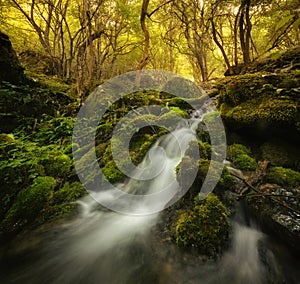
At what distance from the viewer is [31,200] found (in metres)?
3.09

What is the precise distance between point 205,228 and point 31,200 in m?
2.55

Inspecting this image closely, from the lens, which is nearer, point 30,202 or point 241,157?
point 30,202

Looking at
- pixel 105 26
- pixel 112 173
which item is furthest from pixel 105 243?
pixel 105 26

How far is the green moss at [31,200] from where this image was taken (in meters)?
2.92

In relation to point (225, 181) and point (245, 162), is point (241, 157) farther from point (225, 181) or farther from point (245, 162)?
point (225, 181)

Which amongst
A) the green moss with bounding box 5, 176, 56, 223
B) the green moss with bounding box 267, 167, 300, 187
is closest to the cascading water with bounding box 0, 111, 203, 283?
the green moss with bounding box 5, 176, 56, 223

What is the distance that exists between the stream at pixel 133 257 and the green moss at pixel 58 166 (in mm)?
1136

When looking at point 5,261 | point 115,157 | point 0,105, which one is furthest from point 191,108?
point 5,261

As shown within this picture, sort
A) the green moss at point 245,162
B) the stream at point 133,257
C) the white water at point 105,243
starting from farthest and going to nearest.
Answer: the green moss at point 245,162, the white water at point 105,243, the stream at point 133,257

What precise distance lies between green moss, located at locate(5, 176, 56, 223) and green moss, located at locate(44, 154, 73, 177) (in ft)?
1.31

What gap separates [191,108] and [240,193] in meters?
4.19

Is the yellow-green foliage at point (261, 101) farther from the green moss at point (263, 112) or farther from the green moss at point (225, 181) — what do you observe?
the green moss at point (225, 181)

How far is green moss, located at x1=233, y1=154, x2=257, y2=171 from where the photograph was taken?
374 centimetres

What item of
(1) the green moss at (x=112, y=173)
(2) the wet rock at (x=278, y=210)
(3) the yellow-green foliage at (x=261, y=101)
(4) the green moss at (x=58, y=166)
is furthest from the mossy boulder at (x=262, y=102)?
(4) the green moss at (x=58, y=166)
